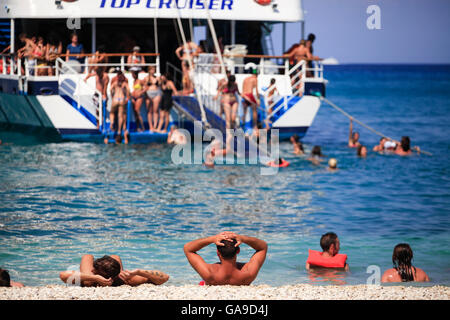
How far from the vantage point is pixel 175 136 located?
2020cm

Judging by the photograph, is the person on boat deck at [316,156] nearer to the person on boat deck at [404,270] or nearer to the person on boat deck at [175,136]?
the person on boat deck at [175,136]

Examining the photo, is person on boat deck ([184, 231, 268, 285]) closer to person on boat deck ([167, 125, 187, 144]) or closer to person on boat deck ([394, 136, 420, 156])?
person on boat deck ([167, 125, 187, 144])

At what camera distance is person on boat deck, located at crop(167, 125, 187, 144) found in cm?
1995

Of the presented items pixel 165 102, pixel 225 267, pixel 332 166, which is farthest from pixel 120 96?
pixel 225 267

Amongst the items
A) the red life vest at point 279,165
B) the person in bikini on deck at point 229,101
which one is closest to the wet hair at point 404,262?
the red life vest at point 279,165

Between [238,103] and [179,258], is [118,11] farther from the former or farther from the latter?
[179,258]

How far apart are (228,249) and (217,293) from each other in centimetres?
51

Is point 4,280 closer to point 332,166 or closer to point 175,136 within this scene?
point 332,166

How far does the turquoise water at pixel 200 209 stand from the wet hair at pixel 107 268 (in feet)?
5.23

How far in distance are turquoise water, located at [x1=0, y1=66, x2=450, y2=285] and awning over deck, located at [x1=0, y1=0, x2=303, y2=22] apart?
3.69m

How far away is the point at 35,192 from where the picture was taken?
1420 centimetres

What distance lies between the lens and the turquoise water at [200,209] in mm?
9945
